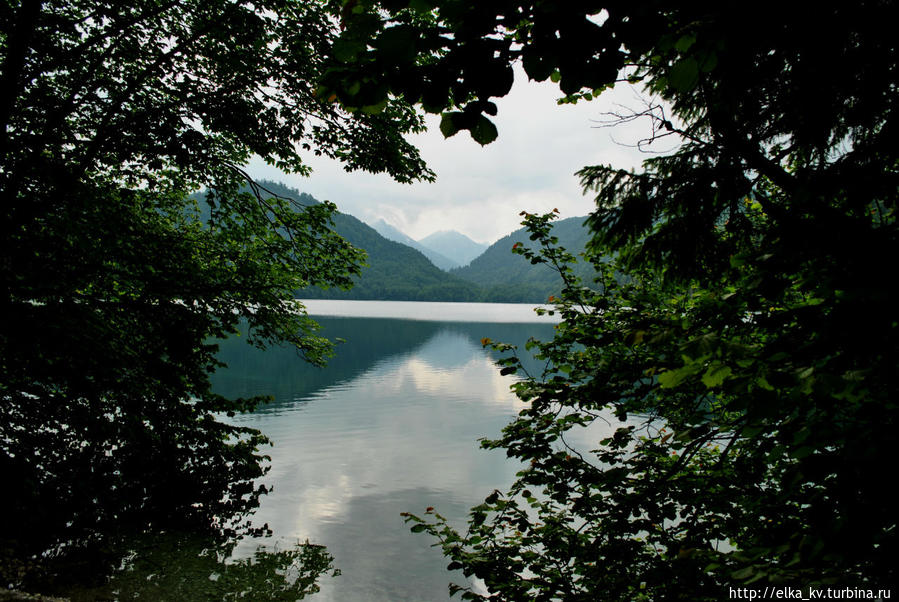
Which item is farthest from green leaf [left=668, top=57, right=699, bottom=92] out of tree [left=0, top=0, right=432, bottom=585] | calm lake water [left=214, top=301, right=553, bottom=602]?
calm lake water [left=214, top=301, right=553, bottom=602]

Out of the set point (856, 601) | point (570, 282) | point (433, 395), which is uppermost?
point (570, 282)

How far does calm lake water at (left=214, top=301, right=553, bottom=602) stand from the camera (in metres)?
10.8

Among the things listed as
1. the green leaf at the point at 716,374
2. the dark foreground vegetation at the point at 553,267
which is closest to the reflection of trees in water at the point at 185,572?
the dark foreground vegetation at the point at 553,267

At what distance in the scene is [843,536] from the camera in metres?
1.86

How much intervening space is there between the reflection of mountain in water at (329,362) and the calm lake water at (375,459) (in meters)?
0.30

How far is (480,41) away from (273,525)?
13.8 meters

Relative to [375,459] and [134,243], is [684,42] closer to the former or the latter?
[134,243]

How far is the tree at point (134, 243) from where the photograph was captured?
5.86 metres

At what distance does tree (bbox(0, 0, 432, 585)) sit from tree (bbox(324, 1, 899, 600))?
18.2 ft

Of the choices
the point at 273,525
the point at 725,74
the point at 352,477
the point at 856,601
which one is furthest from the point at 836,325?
the point at 352,477

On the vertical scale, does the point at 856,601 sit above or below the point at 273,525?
above

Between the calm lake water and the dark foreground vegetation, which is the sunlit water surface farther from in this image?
the dark foreground vegetation

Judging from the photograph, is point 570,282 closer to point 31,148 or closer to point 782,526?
point 782,526

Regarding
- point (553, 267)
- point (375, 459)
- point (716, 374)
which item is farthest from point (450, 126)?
point (375, 459)
